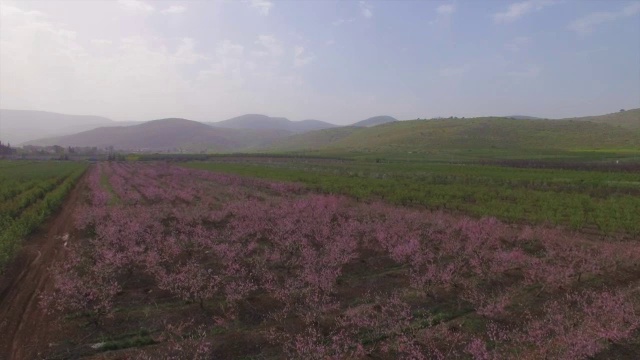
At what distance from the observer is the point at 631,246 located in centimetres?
1443

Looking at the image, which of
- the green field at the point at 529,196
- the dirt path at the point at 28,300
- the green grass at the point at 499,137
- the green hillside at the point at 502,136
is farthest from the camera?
the green hillside at the point at 502,136

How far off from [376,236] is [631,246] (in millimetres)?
8930

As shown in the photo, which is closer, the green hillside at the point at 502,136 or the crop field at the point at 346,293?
the crop field at the point at 346,293

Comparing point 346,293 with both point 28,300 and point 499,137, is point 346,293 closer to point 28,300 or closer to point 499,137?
point 28,300

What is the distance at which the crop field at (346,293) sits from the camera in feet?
26.6

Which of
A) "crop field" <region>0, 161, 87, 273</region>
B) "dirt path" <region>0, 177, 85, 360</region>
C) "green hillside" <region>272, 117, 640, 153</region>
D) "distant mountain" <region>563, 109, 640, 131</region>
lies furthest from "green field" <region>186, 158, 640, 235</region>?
"distant mountain" <region>563, 109, 640, 131</region>

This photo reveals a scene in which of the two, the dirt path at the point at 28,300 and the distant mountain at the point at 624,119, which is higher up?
the distant mountain at the point at 624,119

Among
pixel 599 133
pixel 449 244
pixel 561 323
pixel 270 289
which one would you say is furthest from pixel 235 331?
pixel 599 133

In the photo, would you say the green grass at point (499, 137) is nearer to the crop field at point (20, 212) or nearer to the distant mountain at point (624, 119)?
the distant mountain at point (624, 119)

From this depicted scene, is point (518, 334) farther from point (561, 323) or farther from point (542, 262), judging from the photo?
point (542, 262)

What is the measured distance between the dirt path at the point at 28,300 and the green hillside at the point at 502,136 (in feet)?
320

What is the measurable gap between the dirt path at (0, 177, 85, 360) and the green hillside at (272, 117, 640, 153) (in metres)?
97.6

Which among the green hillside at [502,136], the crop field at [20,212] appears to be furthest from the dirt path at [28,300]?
the green hillside at [502,136]

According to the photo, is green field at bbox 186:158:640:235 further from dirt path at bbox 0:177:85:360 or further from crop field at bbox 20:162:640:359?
dirt path at bbox 0:177:85:360
